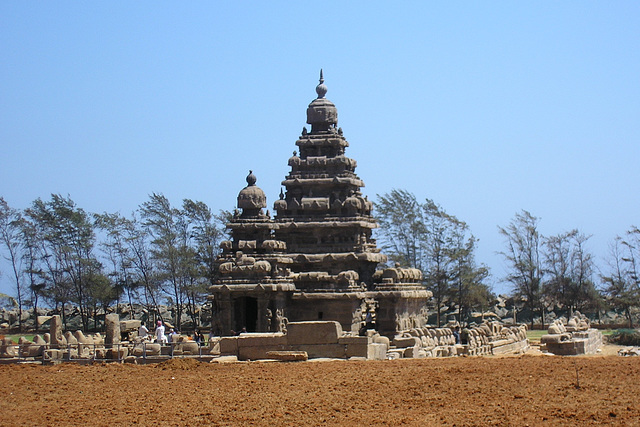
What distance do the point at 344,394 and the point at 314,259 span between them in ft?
85.3

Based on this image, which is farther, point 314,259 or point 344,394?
point 314,259

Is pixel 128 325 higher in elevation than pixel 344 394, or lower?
higher

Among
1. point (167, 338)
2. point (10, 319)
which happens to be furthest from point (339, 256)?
point (10, 319)

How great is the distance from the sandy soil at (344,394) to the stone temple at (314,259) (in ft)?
52.9

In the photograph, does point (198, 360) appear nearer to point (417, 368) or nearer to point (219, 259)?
point (417, 368)

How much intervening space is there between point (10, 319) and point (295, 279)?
31.7 metres

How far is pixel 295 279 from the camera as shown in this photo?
4909cm

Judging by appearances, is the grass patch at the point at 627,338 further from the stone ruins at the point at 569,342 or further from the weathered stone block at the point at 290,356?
the weathered stone block at the point at 290,356

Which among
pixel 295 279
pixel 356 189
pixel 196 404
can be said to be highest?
pixel 356 189

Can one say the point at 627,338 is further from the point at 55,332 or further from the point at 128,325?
the point at 55,332

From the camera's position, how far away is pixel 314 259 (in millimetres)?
51062

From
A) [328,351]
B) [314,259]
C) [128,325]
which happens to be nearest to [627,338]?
[314,259]

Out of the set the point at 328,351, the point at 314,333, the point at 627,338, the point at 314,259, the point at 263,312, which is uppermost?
the point at 314,259

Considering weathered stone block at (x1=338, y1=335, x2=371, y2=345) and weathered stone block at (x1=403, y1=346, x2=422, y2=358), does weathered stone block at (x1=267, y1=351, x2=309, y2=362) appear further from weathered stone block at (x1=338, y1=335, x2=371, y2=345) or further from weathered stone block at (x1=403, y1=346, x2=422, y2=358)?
weathered stone block at (x1=403, y1=346, x2=422, y2=358)
